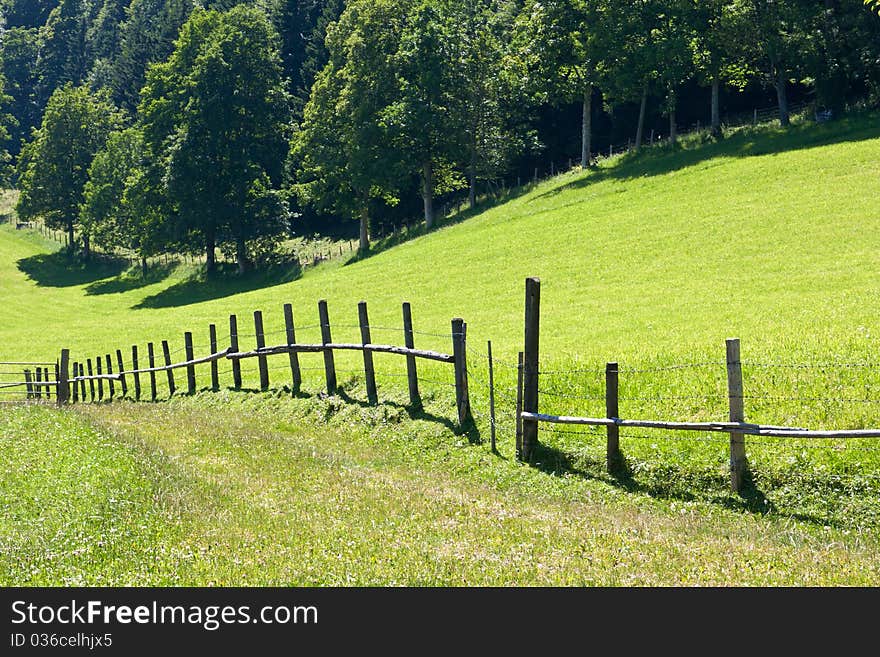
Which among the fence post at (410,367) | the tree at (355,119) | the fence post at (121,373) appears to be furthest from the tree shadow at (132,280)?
the fence post at (410,367)

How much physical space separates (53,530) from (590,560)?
6.89 m

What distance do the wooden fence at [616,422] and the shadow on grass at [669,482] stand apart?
0.60 ft

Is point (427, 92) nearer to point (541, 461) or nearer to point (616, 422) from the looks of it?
point (541, 461)

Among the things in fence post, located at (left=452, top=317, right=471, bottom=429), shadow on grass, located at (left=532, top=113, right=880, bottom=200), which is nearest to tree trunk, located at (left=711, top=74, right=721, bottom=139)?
shadow on grass, located at (left=532, top=113, right=880, bottom=200)

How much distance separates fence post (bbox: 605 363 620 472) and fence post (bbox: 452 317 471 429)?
413 cm

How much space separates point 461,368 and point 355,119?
57573 millimetres

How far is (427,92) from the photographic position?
240 ft

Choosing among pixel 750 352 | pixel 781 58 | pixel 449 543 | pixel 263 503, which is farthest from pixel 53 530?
pixel 781 58

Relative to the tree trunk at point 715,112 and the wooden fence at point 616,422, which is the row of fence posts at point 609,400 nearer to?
the wooden fence at point 616,422

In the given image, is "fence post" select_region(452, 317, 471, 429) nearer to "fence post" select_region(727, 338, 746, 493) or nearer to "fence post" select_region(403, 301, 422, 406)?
"fence post" select_region(403, 301, 422, 406)

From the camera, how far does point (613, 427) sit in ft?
50.2

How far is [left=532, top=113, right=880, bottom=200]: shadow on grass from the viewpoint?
5891 cm

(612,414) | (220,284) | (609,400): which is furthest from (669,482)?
(220,284)

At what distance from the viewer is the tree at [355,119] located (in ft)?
238
